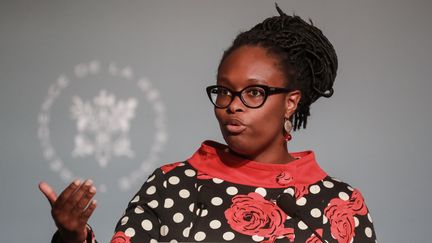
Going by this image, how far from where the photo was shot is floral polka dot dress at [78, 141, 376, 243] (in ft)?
5.13

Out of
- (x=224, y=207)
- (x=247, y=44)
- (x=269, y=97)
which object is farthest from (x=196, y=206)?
(x=247, y=44)

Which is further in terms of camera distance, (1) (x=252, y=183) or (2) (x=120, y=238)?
(1) (x=252, y=183)

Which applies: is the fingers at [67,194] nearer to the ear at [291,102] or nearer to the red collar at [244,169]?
the red collar at [244,169]

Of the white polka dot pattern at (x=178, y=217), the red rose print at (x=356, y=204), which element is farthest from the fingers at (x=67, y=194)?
the red rose print at (x=356, y=204)

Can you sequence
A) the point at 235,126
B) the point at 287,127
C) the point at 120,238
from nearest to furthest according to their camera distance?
the point at 120,238 < the point at 235,126 < the point at 287,127

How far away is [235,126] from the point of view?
5.30ft

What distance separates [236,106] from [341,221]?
361mm

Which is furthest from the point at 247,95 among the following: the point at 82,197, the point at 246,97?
the point at 82,197

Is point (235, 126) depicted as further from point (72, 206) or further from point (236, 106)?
point (72, 206)

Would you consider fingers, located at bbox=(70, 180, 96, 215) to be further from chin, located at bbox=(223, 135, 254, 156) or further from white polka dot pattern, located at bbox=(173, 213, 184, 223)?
chin, located at bbox=(223, 135, 254, 156)

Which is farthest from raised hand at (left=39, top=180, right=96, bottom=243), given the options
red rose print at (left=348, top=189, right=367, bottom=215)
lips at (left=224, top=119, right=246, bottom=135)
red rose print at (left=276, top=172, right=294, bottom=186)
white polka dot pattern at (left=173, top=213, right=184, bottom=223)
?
red rose print at (left=348, top=189, right=367, bottom=215)

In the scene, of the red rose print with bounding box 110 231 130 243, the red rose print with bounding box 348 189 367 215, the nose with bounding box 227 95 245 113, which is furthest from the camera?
the red rose print with bounding box 348 189 367 215

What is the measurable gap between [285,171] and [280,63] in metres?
0.25

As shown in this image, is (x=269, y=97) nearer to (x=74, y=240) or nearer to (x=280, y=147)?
(x=280, y=147)
